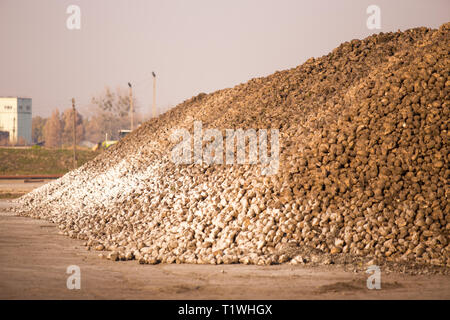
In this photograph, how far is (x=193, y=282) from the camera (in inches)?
301

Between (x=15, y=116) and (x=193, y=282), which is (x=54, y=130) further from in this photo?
(x=193, y=282)

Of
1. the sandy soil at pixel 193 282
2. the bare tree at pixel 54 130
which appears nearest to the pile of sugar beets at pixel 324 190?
the sandy soil at pixel 193 282

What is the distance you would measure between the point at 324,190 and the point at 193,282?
3522 millimetres

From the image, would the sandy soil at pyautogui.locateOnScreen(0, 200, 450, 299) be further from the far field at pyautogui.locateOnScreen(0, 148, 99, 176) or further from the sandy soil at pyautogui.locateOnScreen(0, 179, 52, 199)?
the far field at pyautogui.locateOnScreen(0, 148, 99, 176)

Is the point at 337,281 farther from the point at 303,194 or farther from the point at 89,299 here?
the point at 89,299

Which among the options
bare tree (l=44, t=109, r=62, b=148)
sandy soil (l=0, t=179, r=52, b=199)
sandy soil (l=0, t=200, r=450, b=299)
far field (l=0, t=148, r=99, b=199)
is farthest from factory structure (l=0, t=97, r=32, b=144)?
sandy soil (l=0, t=200, r=450, b=299)

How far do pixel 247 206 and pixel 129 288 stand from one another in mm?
3570

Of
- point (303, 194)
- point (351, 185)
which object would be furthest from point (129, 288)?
point (351, 185)

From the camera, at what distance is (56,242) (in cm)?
1139

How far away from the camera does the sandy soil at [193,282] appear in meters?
6.95

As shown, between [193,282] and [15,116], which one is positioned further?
[15,116]

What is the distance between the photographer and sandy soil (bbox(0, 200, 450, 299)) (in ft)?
22.8

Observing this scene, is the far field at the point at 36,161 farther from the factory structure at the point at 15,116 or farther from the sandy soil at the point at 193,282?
the factory structure at the point at 15,116

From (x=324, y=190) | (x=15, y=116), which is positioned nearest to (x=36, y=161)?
(x=324, y=190)
